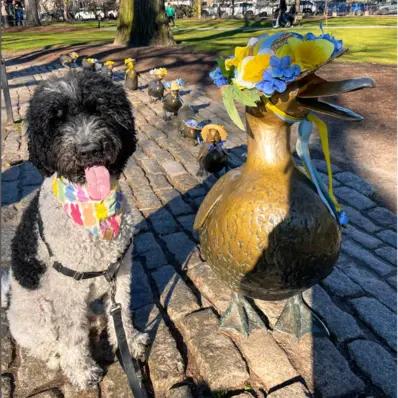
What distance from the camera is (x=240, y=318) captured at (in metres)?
3.18

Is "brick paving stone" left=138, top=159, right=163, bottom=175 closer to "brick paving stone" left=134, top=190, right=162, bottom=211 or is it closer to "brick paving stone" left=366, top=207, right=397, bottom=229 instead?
"brick paving stone" left=134, top=190, right=162, bottom=211

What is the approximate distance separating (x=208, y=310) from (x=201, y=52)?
16715mm

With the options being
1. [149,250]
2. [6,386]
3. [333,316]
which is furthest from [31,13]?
[333,316]

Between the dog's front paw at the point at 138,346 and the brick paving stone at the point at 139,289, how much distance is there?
447 millimetres

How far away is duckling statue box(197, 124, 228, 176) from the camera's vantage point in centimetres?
566

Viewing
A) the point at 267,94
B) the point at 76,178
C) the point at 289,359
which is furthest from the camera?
the point at 289,359

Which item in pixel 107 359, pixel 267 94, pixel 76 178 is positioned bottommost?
pixel 107 359

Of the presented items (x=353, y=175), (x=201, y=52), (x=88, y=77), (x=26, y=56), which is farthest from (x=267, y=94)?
(x=26, y=56)

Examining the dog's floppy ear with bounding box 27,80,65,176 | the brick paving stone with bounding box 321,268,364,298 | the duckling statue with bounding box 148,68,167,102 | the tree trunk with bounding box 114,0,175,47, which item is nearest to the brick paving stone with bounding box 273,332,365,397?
the brick paving stone with bounding box 321,268,364,298

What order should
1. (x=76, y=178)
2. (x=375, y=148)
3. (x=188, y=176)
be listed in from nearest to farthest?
(x=76, y=178), (x=188, y=176), (x=375, y=148)

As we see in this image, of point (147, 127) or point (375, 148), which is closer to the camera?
point (375, 148)

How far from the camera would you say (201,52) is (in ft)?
60.4

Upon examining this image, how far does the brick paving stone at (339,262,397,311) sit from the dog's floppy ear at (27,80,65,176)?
9.26ft

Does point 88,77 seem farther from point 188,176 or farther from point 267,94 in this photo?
point 188,176
